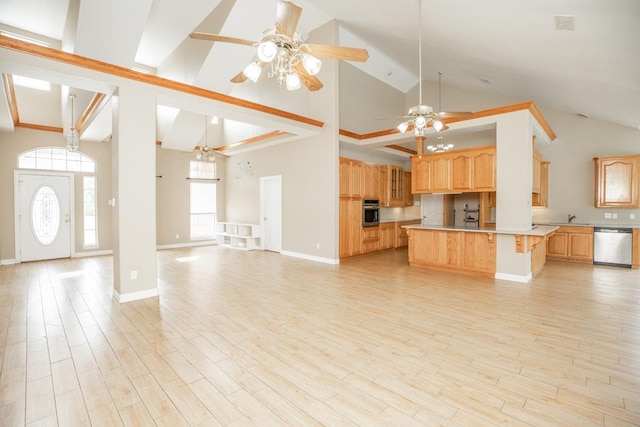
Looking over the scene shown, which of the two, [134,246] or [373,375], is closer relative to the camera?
[373,375]

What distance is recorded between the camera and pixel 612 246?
20.3ft

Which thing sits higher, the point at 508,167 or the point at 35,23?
the point at 35,23

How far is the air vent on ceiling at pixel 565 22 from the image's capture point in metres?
3.06

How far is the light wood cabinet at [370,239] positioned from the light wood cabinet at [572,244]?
160 inches

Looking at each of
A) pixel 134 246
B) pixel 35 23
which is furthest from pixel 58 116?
pixel 134 246

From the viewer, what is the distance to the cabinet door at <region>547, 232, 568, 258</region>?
6.69m

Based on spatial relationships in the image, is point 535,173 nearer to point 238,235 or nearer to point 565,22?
point 565,22

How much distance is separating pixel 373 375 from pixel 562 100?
6.95 m

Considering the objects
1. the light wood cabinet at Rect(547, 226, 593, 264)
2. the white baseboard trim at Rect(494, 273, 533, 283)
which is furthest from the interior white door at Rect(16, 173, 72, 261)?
the light wood cabinet at Rect(547, 226, 593, 264)

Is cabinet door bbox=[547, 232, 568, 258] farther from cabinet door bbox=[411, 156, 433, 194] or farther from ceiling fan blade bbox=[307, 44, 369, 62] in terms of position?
ceiling fan blade bbox=[307, 44, 369, 62]

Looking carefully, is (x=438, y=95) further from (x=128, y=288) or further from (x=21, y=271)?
→ (x=21, y=271)

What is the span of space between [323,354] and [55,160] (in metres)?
8.39

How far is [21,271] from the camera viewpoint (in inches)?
228

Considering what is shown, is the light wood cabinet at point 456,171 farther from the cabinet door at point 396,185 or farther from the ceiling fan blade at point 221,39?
the ceiling fan blade at point 221,39
